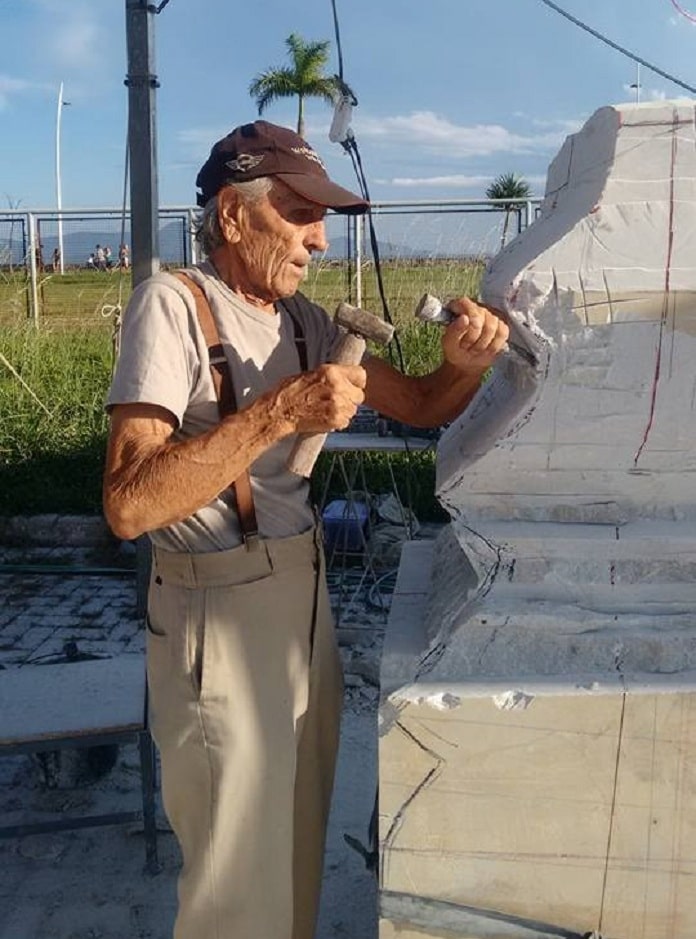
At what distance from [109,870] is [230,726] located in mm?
1403

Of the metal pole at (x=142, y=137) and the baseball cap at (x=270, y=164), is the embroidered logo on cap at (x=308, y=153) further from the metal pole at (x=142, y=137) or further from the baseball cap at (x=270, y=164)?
the metal pole at (x=142, y=137)

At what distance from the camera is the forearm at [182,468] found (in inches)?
61.6

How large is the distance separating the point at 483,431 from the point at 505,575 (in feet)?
0.86

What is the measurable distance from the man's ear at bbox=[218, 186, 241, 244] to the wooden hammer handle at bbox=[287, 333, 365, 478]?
278mm

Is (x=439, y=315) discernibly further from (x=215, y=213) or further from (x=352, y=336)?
(x=215, y=213)

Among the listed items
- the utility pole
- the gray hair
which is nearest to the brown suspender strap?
the gray hair

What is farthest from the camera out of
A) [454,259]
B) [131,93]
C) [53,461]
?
[454,259]

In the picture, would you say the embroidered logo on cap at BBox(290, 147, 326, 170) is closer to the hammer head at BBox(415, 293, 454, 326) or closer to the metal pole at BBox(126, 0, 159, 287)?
the hammer head at BBox(415, 293, 454, 326)

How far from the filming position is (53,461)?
259 inches

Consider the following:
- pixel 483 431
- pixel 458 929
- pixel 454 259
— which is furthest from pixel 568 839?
pixel 454 259

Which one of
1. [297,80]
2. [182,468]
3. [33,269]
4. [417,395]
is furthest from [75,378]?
[297,80]

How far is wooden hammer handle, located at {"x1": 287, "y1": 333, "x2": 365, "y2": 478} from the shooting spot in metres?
1.71

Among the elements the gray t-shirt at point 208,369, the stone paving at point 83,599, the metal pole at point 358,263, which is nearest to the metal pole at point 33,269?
the metal pole at point 358,263

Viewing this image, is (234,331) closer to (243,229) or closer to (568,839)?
(243,229)
